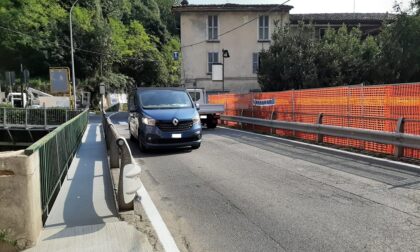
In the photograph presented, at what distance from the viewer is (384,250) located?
4.62m

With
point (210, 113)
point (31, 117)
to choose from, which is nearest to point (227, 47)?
point (31, 117)

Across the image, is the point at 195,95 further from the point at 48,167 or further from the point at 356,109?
the point at 48,167

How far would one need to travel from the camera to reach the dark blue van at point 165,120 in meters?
12.2

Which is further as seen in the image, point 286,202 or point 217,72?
point 217,72

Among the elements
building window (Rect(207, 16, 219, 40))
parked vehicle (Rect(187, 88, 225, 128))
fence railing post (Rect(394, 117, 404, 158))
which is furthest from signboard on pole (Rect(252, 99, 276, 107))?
building window (Rect(207, 16, 219, 40))

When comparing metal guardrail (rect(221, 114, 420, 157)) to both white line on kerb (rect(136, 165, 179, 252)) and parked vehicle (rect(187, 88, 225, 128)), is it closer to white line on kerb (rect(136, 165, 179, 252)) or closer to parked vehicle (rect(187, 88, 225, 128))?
parked vehicle (rect(187, 88, 225, 128))

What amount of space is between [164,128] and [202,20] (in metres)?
30.6

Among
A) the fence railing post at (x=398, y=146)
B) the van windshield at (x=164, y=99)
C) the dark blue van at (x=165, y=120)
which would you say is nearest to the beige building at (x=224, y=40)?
the van windshield at (x=164, y=99)

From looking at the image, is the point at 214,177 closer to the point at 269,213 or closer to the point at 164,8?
the point at 269,213

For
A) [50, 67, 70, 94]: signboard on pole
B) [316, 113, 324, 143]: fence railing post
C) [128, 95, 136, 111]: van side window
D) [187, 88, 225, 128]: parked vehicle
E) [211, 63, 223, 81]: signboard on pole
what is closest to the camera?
[316, 113, 324, 143]: fence railing post

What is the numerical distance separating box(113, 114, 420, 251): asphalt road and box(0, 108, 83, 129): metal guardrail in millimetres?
19652

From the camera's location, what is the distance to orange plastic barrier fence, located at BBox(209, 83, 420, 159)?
427 inches

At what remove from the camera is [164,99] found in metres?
13.6

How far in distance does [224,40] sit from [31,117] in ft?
64.1
